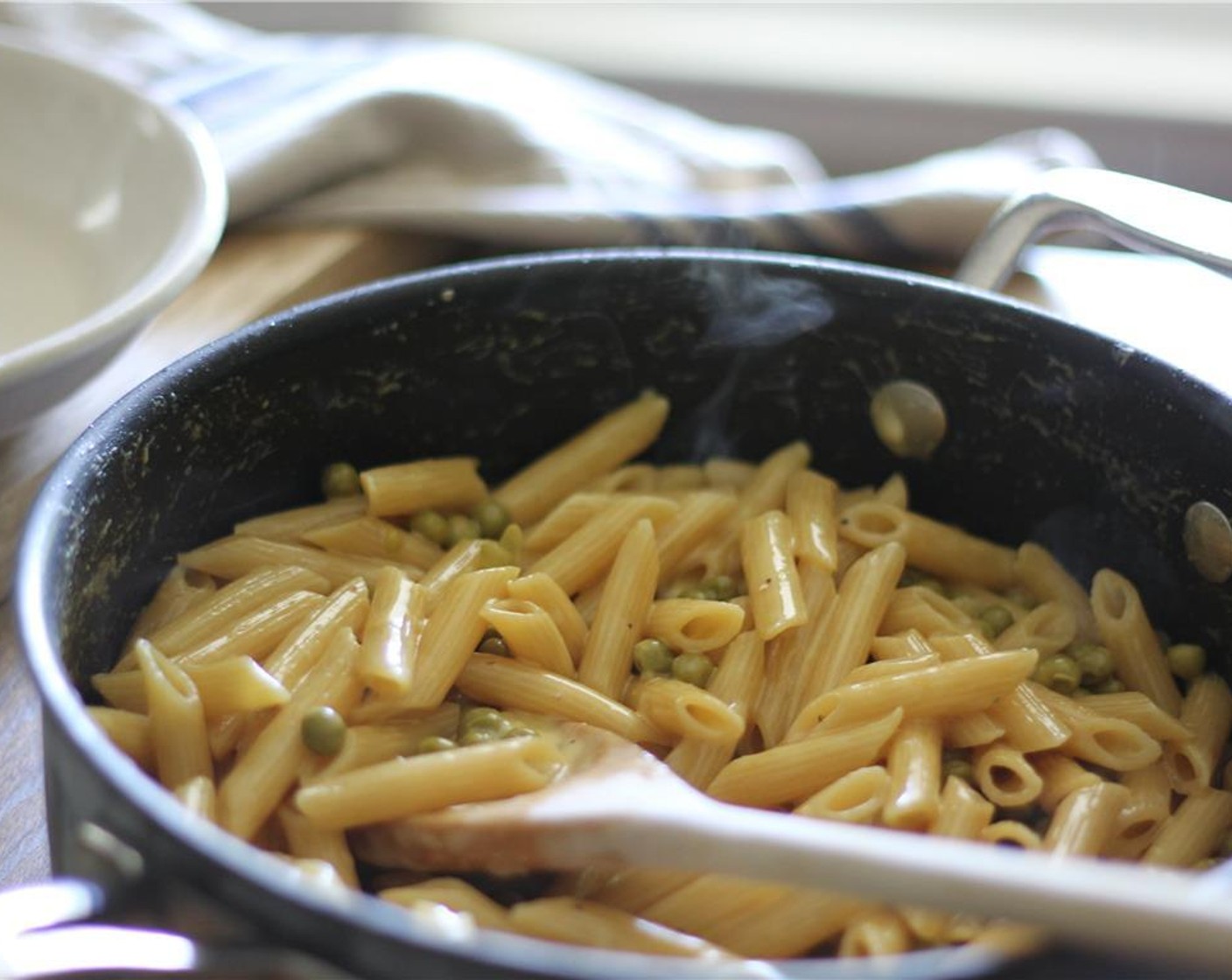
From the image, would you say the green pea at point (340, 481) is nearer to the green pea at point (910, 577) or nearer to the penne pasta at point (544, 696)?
the penne pasta at point (544, 696)

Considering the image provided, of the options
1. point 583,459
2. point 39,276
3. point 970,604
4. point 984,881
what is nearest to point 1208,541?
point 970,604

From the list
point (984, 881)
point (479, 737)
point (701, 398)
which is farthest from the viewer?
point (701, 398)

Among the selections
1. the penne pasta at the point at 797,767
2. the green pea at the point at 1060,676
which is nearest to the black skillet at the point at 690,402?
the green pea at the point at 1060,676

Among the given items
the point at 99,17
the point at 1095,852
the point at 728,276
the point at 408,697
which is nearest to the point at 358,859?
the point at 408,697

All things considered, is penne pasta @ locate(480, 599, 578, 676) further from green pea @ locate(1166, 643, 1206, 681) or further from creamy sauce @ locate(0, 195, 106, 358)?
creamy sauce @ locate(0, 195, 106, 358)

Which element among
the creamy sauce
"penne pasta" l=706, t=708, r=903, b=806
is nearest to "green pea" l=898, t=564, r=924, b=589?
"penne pasta" l=706, t=708, r=903, b=806

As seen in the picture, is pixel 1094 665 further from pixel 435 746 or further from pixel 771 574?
pixel 435 746
